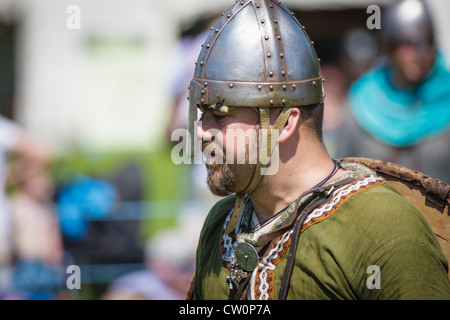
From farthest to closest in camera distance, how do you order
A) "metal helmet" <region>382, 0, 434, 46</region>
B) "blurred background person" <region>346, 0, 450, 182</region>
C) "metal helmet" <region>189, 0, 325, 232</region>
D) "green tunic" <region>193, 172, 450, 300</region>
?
"metal helmet" <region>382, 0, 434, 46</region>
"blurred background person" <region>346, 0, 450, 182</region>
"metal helmet" <region>189, 0, 325, 232</region>
"green tunic" <region>193, 172, 450, 300</region>

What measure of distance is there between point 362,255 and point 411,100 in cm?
365

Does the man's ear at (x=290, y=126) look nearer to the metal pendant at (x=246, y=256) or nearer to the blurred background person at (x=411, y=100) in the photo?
the metal pendant at (x=246, y=256)

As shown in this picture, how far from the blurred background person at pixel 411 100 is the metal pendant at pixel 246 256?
123 inches

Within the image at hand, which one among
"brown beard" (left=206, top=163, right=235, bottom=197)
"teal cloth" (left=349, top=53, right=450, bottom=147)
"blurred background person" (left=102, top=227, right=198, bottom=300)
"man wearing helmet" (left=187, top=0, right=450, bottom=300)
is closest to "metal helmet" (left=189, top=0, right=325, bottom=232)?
"man wearing helmet" (left=187, top=0, right=450, bottom=300)

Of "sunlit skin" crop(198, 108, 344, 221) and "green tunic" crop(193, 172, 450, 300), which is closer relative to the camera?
"green tunic" crop(193, 172, 450, 300)

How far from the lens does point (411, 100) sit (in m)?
5.61

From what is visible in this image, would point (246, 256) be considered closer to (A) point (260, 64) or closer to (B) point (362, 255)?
(B) point (362, 255)

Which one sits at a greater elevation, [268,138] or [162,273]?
[268,138]

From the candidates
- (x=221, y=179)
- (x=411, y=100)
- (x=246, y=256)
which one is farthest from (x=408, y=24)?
(x=246, y=256)

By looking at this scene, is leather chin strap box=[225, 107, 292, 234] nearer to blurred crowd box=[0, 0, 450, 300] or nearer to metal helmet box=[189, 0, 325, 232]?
metal helmet box=[189, 0, 325, 232]

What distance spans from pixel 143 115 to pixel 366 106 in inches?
115

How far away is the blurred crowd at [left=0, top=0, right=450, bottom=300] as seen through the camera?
5.53 meters

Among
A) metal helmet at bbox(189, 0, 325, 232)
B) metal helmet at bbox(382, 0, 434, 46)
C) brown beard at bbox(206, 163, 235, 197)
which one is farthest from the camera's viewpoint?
metal helmet at bbox(382, 0, 434, 46)
